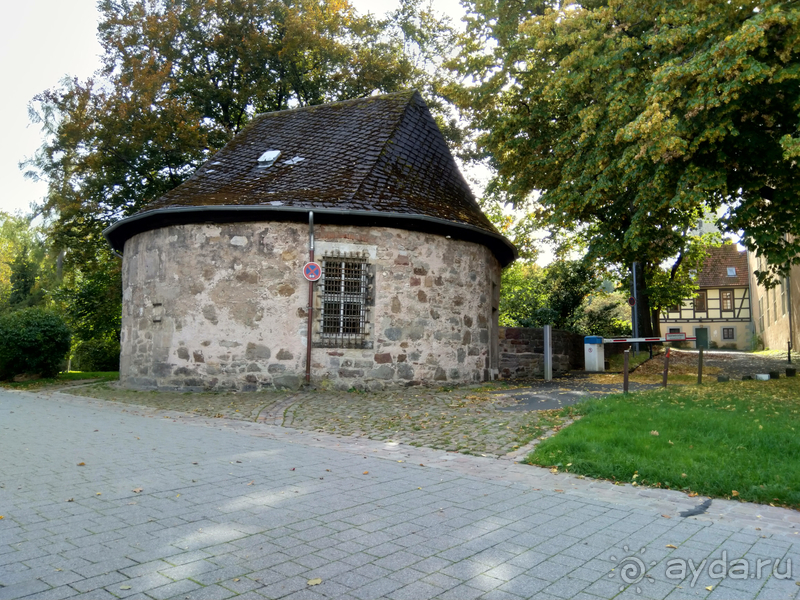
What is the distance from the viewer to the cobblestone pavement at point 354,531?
9.59ft

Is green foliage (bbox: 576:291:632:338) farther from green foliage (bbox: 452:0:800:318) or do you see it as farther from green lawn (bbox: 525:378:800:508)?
green lawn (bbox: 525:378:800:508)

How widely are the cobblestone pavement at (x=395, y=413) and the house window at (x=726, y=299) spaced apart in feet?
A: 127

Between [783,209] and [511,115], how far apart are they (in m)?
6.92

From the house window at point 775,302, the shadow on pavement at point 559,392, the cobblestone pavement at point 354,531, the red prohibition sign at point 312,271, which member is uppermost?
the house window at point 775,302

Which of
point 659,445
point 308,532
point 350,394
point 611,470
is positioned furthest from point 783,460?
point 350,394

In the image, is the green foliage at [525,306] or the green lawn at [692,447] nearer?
the green lawn at [692,447]

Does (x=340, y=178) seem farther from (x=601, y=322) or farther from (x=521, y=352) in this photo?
(x=601, y=322)

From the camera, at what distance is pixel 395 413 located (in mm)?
9117

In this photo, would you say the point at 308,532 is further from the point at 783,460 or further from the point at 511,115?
the point at 511,115

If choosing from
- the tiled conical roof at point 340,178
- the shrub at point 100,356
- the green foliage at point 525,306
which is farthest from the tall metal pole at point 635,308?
the shrub at point 100,356

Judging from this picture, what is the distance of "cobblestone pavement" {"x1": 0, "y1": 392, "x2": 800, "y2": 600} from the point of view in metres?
2.92

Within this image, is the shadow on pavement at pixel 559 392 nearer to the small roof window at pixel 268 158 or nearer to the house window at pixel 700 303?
the small roof window at pixel 268 158

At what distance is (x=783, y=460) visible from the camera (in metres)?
5.28

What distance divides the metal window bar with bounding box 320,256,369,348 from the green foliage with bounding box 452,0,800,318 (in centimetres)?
475
